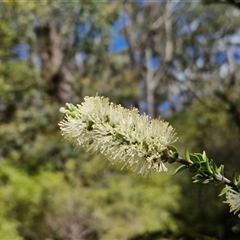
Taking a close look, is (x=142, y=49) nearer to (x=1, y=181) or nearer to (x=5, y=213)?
(x=1, y=181)

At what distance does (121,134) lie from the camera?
3.21 ft

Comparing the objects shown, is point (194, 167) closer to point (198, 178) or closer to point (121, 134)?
point (198, 178)

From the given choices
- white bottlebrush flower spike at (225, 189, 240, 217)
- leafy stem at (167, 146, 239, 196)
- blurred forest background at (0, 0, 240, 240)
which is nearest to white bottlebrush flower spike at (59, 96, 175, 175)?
leafy stem at (167, 146, 239, 196)

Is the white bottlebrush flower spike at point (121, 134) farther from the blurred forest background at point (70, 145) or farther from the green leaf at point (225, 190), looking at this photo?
the blurred forest background at point (70, 145)

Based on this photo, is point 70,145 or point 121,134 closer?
point 121,134

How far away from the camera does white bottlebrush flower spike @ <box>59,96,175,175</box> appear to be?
0.96 meters

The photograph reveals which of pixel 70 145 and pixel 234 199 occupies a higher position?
pixel 70 145

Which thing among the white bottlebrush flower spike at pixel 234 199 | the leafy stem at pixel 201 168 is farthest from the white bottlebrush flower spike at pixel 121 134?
the white bottlebrush flower spike at pixel 234 199

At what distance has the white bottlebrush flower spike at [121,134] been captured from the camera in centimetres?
96

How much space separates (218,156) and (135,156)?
7130mm

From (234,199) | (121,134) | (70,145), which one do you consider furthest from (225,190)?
(70,145)

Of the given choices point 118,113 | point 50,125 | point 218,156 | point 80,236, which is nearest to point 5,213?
point 80,236

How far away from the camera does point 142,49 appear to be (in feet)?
48.3

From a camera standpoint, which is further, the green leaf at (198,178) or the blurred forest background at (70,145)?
the blurred forest background at (70,145)
